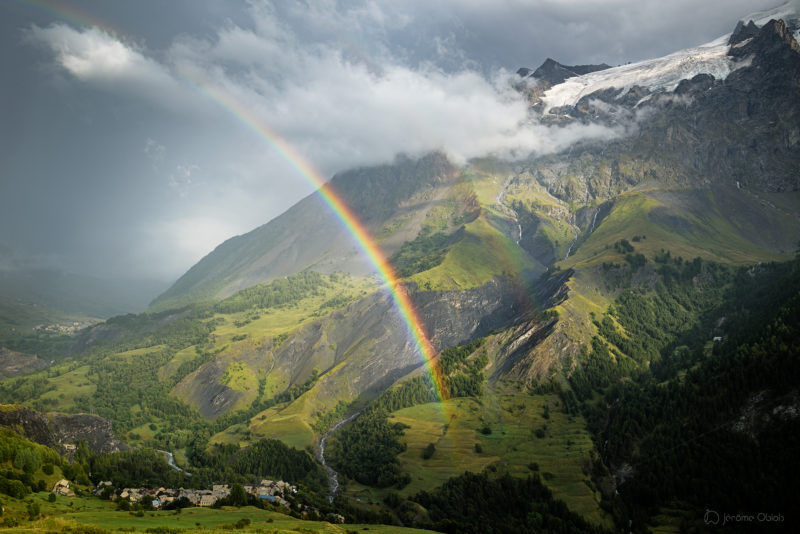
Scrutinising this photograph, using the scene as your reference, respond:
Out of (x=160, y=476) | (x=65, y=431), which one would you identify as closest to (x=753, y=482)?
(x=160, y=476)

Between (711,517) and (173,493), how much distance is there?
15471cm

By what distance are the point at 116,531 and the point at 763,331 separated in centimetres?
22219

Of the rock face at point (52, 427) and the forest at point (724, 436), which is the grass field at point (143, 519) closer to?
the rock face at point (52, 427)

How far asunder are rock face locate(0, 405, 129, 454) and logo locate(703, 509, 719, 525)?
658 ft

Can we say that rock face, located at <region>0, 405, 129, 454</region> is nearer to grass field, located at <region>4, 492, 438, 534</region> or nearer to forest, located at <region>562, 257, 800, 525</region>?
grass field, located at <region>4, 492, 438, 534</region>

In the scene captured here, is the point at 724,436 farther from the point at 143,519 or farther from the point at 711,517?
the point at 143,519

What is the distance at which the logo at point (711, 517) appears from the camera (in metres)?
139

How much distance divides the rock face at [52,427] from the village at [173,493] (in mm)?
38107

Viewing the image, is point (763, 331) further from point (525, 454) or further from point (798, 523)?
point (525, 454)

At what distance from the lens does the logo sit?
139 meters

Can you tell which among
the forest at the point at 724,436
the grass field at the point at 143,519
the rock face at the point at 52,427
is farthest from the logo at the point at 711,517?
the rock face at the point at 52,427

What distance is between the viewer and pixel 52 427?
172875 mm

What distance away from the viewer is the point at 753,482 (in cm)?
14138

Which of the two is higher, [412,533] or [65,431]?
[65,431]
